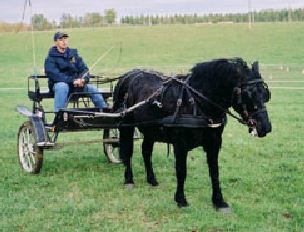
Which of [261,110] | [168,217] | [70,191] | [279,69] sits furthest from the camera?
[279,69]

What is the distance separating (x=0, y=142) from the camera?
1344cm

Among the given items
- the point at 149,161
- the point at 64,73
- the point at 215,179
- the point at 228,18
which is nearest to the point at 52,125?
the point at 64,73

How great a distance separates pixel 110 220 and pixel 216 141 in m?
1.67

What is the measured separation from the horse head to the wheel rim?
14.0 ft

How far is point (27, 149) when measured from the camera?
1032 centimetres

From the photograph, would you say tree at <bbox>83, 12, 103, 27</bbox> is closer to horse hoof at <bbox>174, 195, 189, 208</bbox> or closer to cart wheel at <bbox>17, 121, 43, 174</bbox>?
cart wheel at <bbox>17, 121, 43, 174</bbox>

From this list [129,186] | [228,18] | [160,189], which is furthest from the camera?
[228,18]

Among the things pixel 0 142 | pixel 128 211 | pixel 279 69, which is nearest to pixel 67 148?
pixel 0 142

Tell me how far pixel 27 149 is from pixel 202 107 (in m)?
4.02

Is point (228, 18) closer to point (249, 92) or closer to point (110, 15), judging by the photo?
point (110, 15)

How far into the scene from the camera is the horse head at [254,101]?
272 inches

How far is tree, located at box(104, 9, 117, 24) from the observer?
294ft

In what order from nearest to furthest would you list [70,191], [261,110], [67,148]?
[261,110]
[70,191]
[67,148]

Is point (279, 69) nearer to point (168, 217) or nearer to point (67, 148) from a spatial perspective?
point (67, 148)
